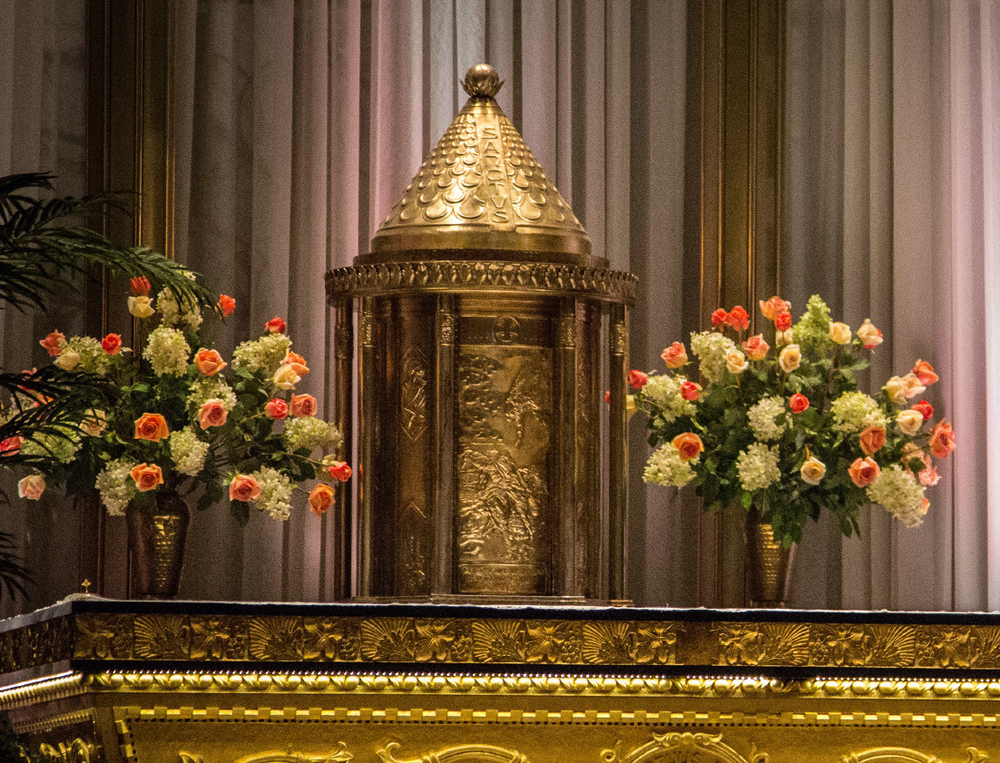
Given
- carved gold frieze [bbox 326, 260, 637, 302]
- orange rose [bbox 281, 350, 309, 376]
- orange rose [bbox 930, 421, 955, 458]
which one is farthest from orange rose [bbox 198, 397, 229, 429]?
orange rose [bbox 930, 421, 955, 458]

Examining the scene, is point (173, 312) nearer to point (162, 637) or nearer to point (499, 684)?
point (162, 637)

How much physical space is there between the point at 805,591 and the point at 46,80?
2.61m

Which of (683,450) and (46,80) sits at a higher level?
(46,80)

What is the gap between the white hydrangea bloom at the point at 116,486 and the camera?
4246mm

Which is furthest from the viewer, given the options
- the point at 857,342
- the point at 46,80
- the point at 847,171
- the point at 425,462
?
the point at 847,171

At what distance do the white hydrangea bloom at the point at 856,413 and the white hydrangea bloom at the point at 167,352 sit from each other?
61.5 inches

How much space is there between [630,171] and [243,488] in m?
1.74

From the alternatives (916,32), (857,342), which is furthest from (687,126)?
(857,342)

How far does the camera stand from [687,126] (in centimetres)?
548

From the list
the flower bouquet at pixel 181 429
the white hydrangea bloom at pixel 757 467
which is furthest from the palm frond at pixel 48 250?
the white hydrangea bloom at pixel 757 467

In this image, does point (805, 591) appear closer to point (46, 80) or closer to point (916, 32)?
point (916, 32)

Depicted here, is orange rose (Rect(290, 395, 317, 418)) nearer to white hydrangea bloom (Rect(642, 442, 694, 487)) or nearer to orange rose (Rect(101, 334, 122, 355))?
orange rose (Rect(101, 334, 122, 355))

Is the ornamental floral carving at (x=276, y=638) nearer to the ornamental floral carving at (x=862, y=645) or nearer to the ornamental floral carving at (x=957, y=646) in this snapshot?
the ornamental floral carving at (x=862, y=645)

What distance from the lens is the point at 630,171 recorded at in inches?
213
